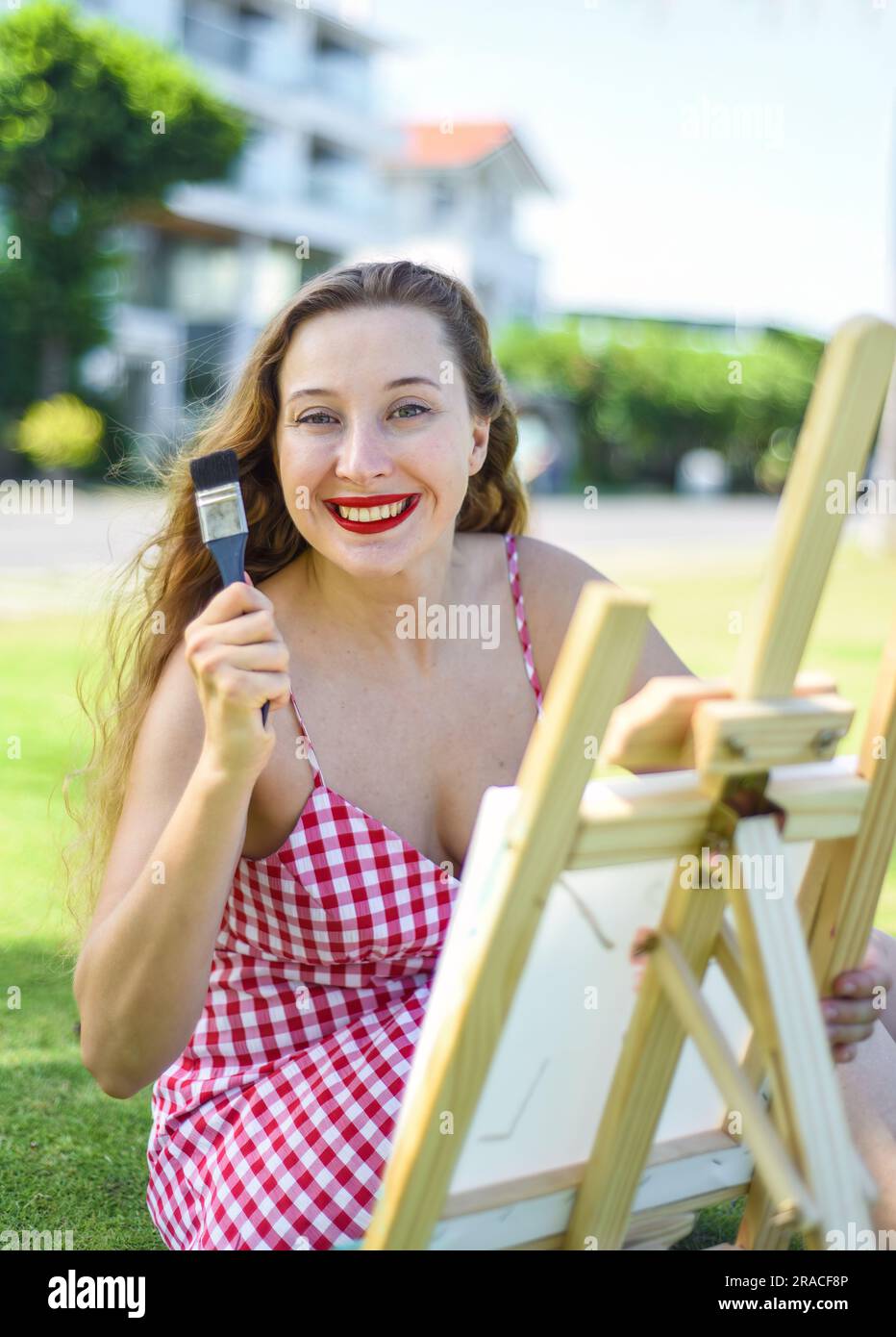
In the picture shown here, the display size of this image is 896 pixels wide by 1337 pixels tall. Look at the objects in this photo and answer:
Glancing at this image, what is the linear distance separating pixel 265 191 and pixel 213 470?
38157mm

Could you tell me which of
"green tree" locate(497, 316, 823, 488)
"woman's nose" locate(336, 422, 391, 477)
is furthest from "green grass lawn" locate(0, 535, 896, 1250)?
"green tree" locate(497, 316, 823, 488)

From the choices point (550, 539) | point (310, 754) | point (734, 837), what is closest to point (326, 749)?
point (310, 754)

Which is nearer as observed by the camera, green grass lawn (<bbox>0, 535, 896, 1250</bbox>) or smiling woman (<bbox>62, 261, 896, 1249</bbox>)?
smiling woman (<bbox>62, 261, 896, 1249</bbox>)

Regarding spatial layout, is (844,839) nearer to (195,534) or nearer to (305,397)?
(305,397)

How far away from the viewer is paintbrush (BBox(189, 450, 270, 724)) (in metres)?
1.78

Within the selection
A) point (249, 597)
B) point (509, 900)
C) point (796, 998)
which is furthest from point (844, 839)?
point (249, 597)

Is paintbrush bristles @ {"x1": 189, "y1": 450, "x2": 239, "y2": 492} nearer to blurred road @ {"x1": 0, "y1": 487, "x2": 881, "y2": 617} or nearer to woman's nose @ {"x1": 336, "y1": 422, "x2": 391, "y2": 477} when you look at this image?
woman's nose @ {"x1": 336, "y1": 422, "x2": 391, "y2": 477}

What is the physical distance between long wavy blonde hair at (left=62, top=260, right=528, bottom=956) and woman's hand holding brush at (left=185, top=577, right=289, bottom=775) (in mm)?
719

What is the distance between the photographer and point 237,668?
1.60 meters

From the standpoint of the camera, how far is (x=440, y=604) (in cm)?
261

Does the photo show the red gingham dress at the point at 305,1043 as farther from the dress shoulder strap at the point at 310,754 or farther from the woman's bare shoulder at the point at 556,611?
the woman's bare shoulder at the point at 556,611

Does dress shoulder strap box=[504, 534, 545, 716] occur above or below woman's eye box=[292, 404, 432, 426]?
below

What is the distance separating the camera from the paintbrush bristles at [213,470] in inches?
72.7

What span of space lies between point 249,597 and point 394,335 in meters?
0.83
